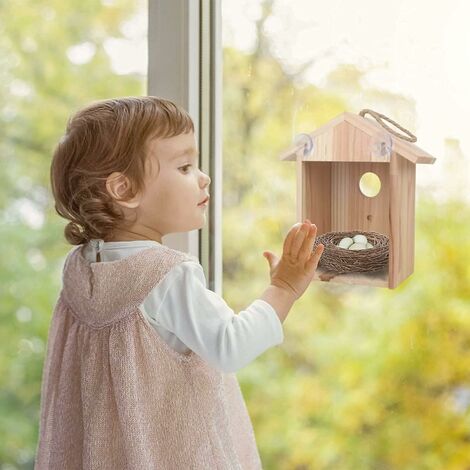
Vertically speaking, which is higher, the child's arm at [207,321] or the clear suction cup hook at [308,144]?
the clear suction cup hook at [308,144]


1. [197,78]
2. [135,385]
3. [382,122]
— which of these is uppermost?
[197,78]

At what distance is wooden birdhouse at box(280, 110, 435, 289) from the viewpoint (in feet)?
4.56

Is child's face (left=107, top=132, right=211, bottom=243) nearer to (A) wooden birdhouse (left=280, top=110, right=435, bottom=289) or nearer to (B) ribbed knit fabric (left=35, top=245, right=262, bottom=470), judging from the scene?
(B) ribbed knit fabric (left=35, top=245, right=262, bottom=470)

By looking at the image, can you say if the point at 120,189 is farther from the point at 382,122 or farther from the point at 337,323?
the point at 337,323

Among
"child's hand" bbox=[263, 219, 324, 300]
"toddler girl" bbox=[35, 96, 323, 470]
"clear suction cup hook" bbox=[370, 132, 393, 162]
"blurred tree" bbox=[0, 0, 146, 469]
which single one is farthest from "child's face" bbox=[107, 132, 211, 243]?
"blurred tree" bbox=[0, 0, 146, 469]

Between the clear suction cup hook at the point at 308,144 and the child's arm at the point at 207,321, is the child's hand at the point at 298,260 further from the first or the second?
the clear suction cup hook at the point at 308,144

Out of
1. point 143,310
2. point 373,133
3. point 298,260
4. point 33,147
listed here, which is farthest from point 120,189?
point 33,147

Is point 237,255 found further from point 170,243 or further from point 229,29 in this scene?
point 229,29

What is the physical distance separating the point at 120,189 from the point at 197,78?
501 millimetres

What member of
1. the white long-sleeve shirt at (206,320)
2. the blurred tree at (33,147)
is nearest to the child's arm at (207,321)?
the white long-sleeve shirt at (206,320)

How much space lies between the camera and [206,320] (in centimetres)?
127

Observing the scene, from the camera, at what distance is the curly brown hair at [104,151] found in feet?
4.29

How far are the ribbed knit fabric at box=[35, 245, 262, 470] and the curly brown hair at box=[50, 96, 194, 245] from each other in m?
0.09

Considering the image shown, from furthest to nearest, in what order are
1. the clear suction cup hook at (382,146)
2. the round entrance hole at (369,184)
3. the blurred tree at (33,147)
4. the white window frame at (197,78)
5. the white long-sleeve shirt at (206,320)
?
the blurred tree at (33,147) < the white window frame at (197,78) < the round entrance hole at (369,184) < the clear suction cup hook at (382,146) < the white long-sleeve shirt at (206,320)
